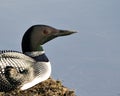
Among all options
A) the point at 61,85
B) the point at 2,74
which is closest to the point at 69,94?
the point at 61,85

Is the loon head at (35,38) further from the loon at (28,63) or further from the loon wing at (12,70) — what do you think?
the loon wing at (12,70)

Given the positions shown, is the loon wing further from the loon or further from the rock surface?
the rock surface

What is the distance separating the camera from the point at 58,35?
23547 millimetres

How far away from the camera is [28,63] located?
74.5 ft

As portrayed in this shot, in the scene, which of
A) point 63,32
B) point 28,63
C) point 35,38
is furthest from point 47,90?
point 63,32

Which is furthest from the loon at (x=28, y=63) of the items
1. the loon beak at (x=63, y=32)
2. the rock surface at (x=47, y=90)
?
the loon beak at (x=63, y=32)

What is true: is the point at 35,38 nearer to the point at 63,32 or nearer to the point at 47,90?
the point at 63,32

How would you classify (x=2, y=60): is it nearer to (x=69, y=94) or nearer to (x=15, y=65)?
(x=15, y=65)

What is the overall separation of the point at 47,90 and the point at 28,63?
0.80m

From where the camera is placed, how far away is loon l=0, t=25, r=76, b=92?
22500 mm

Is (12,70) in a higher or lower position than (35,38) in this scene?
lower

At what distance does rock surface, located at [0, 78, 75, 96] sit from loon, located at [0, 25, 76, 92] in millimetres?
141

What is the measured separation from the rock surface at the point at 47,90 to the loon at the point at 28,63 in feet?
0.46

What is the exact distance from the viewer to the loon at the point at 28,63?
22500mm
